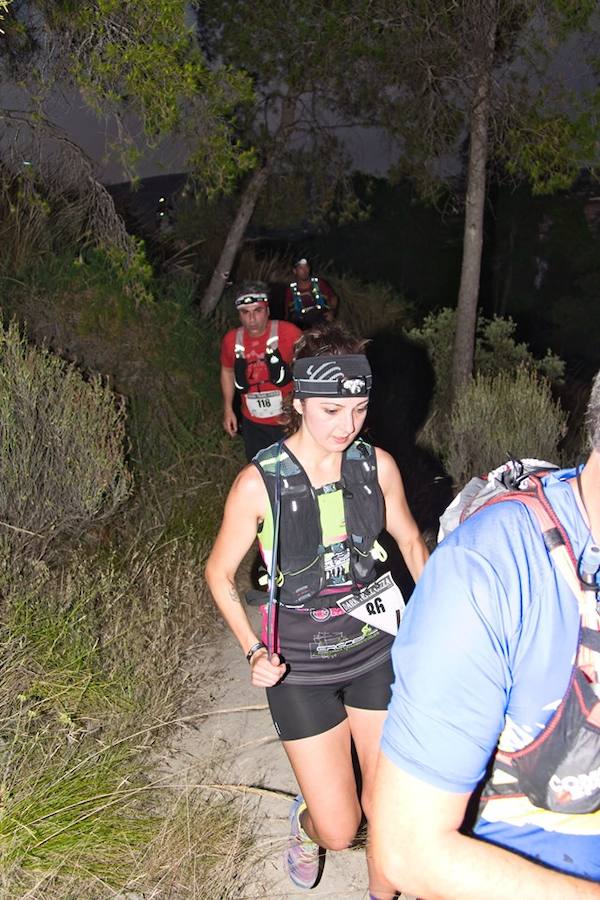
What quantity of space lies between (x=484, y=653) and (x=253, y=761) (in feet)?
10.9

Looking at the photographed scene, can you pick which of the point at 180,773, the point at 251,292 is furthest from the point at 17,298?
the point at 180,773

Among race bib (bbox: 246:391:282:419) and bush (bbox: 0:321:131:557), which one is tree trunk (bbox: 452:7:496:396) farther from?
bush (bbox: 0:321:131:557)

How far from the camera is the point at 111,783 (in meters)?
3.69

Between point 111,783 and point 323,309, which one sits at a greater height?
point 323,309

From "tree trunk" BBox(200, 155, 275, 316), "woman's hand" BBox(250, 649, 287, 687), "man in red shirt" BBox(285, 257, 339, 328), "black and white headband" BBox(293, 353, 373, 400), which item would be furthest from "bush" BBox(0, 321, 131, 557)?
"tree trunk" BBox(200, 155, 275, 316)

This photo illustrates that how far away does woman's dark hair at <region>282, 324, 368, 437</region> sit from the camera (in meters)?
3.41

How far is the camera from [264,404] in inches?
259

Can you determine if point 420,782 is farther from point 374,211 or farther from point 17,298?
point 374,211

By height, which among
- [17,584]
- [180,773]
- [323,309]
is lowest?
[180,773]

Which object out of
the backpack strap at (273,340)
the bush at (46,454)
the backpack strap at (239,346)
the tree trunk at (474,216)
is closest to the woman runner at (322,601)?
the bush at (46,454)

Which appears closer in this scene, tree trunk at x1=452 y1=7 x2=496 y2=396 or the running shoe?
the running shoe

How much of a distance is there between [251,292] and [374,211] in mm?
17784

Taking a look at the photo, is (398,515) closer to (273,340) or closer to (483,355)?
(273,340)

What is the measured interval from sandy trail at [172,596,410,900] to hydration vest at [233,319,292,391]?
1927 millimetres
